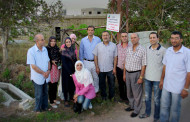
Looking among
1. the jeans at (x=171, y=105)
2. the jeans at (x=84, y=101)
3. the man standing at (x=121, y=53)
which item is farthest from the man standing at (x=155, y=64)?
the jeans at (x=84, y=101)

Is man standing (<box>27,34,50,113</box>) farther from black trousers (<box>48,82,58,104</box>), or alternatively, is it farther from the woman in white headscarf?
the woman in white headscarf

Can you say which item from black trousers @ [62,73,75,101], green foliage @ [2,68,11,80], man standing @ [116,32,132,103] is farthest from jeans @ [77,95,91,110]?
green foliage @ [2,68,11,80]

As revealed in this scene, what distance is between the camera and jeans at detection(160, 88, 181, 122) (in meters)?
2.85

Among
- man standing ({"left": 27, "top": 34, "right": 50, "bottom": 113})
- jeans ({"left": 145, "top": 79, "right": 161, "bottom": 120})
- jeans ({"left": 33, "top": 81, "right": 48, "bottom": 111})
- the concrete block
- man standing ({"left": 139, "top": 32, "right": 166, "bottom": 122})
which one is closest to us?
man standing ({"left": 139, "top": 32, "right": 166, "bottom": 122})

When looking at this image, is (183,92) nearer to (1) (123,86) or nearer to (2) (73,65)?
(1) (123,86)

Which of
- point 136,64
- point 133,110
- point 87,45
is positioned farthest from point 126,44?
point 133,110

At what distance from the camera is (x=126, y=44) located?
3996mm

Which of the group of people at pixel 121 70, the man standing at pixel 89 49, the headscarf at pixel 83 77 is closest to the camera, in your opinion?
the group of people at pixel 121 70

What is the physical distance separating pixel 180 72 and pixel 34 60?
110 inches

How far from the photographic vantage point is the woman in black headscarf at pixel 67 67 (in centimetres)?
382

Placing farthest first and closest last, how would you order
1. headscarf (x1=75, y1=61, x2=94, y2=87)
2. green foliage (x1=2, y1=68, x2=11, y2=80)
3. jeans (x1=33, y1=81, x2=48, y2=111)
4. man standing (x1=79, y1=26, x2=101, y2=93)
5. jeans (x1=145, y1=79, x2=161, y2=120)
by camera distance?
green foliage (x1=2, y1=68, x2=11, y2=80)
man standing (x1=79, y1=26, x2=101, y2=93)
headscarf (x1=75, y1=61, x2=94, y2=87)
jeans (x1=33, y1=81, x2=48, y2=111)
jeans (x1=145, y1=79, x2=161, y2=120)

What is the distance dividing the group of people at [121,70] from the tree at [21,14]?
3.53 meters

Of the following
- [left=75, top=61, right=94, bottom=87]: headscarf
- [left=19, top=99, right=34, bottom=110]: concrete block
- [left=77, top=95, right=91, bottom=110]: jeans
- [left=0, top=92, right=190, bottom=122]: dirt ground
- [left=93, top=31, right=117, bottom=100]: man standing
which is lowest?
[left=0, top=92, right=190, bottom=122]: dirt ground

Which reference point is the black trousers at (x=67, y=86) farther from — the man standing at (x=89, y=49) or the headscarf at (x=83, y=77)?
the man standing at (x=89, y=49)
